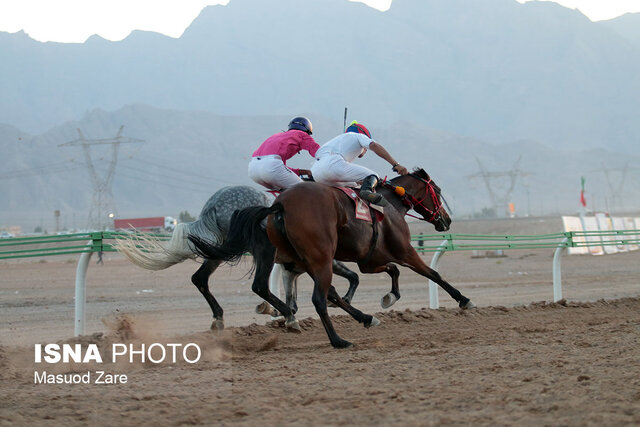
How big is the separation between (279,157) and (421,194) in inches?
78.5

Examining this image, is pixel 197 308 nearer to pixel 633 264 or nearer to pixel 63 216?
pixel 633 264

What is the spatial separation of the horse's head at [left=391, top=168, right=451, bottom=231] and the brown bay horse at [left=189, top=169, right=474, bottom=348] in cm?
3

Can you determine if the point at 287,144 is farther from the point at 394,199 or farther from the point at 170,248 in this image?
the point at 170,248

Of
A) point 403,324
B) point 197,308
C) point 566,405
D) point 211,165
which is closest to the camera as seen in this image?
point 566,405

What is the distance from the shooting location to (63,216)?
13000 centimetres

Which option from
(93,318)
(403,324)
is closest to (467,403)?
(403,324)

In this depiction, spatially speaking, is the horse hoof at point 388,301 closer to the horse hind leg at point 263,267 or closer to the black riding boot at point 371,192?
the black riding boot at point 371,192

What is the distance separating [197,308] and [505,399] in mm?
10950

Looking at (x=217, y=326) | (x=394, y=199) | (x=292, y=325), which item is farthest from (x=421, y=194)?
(x=217, y=326)

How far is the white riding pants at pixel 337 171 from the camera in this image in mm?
9016

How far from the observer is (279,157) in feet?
31.8

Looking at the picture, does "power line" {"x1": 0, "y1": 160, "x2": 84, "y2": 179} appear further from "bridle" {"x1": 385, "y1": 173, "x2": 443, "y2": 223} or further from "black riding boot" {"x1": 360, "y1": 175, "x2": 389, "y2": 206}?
"black riding boot" {"x1": 360, "y1": 175, "x2": 389, "y2": 206}

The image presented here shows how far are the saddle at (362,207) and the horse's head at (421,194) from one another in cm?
107

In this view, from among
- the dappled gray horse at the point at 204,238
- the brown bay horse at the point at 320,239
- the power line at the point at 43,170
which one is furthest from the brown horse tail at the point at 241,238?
the power line at the point at 43,170
